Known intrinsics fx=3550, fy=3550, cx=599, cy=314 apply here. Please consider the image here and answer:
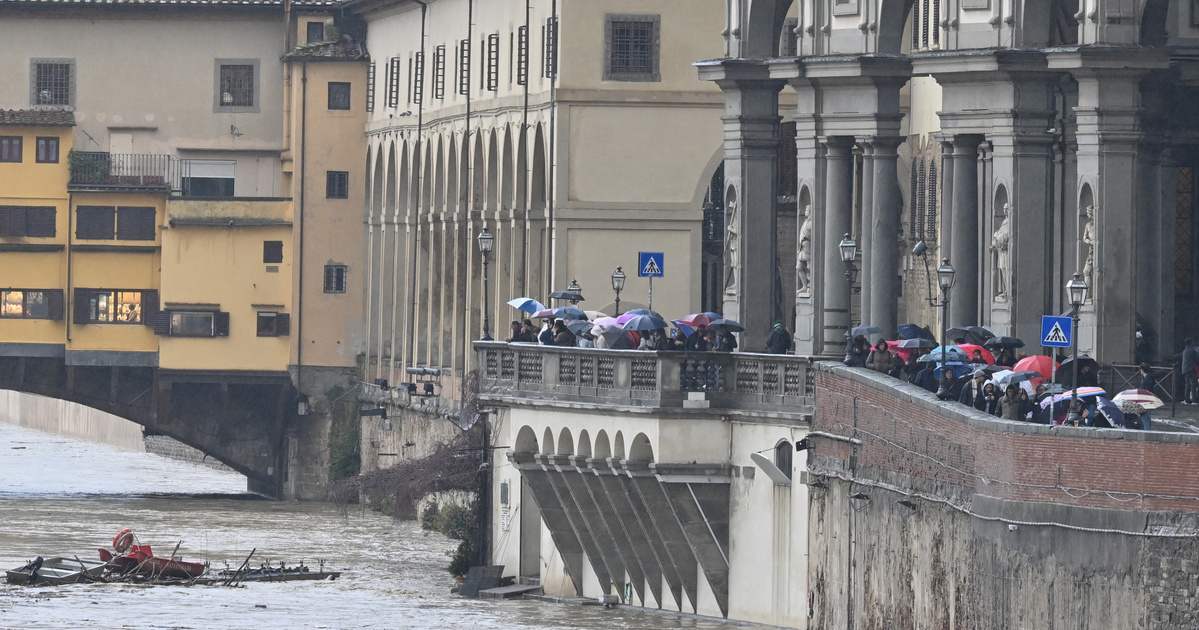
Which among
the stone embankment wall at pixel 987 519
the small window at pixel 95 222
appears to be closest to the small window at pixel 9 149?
the small window at pixel 95 222

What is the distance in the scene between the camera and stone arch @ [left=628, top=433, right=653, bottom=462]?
58594 mm

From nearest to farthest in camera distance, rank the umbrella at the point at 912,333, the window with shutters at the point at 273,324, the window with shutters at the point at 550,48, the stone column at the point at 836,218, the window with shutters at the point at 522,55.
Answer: the umbrella at the point at 912,333
the stone column at the point at 836,218
the window with shutters at the point at 550,48
the window with shutters at the point at 522,55
the window with shutters at the point at 273,324

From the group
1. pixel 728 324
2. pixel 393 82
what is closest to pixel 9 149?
pixel 393 82

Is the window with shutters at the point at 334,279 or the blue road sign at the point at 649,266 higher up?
the window with shutters at the point at 334,279

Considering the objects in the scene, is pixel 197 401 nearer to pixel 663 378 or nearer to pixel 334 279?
pixel 334 279

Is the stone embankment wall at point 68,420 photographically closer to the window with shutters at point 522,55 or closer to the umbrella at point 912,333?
the window with shutters at point 522,55

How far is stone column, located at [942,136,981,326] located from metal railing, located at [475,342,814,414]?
3098mm

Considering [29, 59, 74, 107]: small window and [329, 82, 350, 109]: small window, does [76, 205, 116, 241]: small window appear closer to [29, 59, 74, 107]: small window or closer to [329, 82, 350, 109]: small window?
[29, 59, 74, 107]: small window

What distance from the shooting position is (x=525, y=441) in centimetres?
6406

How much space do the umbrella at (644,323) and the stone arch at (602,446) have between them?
2.04 metres

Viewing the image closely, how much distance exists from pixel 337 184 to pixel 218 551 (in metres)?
24.4

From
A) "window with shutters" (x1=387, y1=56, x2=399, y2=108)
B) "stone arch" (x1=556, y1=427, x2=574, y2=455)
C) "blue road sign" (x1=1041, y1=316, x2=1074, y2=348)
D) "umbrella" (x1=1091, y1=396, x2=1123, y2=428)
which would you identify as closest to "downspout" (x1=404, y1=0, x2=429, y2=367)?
"window with shutters" (x1=387, y1=56, x2=399, y2=108)

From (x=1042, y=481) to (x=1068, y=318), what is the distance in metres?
6.88

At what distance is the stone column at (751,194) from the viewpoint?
60.8 meters
